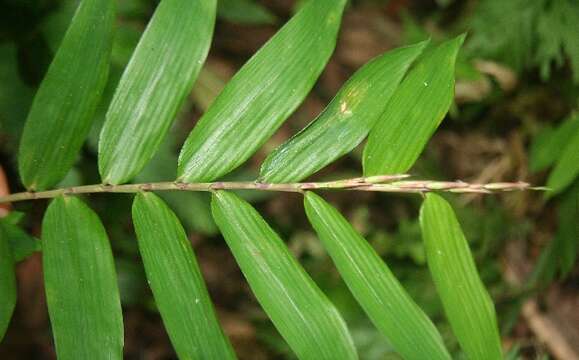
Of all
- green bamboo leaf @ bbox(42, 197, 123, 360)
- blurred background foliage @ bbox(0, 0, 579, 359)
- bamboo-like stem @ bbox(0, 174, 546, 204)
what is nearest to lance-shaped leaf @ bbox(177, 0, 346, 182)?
bamboo-like stem @ bbox(0, 174, 546, 204)

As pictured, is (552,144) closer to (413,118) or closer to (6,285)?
(413,118)

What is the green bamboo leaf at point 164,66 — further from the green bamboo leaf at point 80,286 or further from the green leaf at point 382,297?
the green leaf at point 382,297

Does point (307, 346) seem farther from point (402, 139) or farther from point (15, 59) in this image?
point (15, 59)

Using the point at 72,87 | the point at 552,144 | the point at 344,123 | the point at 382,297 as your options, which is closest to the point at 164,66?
the point at 72,87

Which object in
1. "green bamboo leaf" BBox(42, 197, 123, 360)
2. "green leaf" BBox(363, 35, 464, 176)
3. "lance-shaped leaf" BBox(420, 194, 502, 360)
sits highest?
"green leaf" BBox(363, 35, 464, 176)

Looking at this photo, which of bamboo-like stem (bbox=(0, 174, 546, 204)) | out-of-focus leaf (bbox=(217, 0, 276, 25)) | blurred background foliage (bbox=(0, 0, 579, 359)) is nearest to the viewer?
bamboo-like stem (bbox=(0, 174, 546, 204))

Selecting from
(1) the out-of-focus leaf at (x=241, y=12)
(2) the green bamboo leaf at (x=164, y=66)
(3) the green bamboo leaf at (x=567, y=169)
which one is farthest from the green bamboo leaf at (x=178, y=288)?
(1) the out-of-focus leaf at (x=241, y=12)

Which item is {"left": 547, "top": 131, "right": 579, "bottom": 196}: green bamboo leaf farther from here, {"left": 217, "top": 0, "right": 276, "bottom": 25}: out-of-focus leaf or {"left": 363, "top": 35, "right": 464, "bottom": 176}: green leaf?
{"left": 217, "top": 0, "right": 276, "bottom": 25}: out-of-focus leaf
